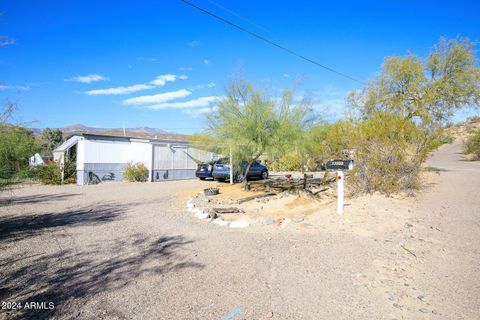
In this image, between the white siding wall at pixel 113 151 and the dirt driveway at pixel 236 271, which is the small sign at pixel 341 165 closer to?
the dirt driveway at pixel 236 271

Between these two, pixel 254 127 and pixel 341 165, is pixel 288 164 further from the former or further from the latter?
pixel 341 165

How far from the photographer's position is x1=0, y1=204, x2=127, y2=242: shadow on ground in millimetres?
6918

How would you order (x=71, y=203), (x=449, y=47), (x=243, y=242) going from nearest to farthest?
(x=243, y=242)
(x=71, y=203)
(x=449, y=47)

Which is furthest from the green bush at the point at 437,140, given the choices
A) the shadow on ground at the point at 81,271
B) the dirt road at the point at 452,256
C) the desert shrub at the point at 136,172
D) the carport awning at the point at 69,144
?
the carport awning at the point at 69,144

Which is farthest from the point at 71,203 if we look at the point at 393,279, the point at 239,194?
the point at 393,279

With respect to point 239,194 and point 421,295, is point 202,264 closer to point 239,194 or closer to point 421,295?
point 421,295

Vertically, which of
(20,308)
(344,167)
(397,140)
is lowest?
(20,308)

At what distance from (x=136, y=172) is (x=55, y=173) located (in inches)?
186

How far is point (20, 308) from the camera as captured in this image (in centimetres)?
Result: 341

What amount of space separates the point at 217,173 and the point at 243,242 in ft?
43.4

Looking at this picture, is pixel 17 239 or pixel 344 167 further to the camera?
pixel 344 167

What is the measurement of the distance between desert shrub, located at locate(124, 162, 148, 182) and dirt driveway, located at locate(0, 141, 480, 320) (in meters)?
12.7

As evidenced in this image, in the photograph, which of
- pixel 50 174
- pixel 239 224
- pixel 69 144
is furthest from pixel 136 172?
pixel 239 224

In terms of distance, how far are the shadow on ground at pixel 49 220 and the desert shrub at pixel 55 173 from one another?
10.2 meters
